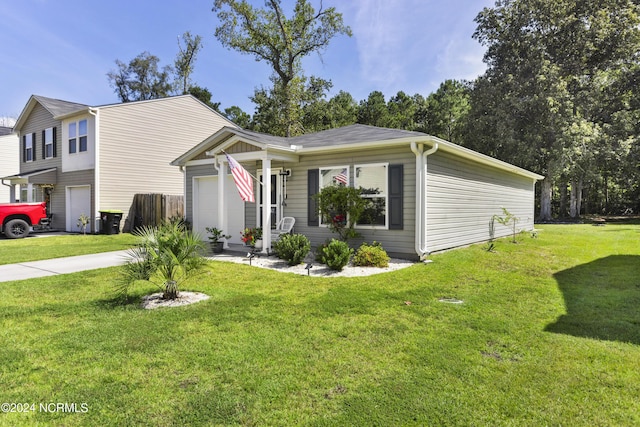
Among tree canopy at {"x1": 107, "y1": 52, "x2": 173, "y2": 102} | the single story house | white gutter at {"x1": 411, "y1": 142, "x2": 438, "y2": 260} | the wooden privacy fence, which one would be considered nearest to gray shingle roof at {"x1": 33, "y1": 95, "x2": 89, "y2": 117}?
the wooden privacy fence

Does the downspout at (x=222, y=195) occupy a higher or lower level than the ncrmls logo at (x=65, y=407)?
higher

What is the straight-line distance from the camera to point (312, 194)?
9.09 metres

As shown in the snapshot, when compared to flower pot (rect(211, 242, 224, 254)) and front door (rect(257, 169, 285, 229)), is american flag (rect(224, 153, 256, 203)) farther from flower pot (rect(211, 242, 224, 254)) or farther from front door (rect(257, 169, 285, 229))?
flower pot (rect(211, 242, 224, 254))

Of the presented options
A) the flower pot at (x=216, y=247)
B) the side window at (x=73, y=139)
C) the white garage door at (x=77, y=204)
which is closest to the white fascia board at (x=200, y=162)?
the flower pot at (x=216, y=247)

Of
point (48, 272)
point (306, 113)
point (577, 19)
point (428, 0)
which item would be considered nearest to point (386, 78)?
point (306, 113)

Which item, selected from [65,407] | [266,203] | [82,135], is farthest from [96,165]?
[65,407]

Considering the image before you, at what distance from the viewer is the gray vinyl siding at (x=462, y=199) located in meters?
8.23

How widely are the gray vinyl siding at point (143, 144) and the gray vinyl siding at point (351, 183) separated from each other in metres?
8.51

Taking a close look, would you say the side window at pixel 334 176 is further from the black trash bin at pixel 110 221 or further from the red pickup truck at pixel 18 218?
the red pickup truck at pixel 18 218

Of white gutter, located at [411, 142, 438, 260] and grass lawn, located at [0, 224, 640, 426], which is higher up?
white gutter, located at [411, 142, 438, 260]

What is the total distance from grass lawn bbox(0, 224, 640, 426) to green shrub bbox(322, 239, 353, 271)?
3.79 ft

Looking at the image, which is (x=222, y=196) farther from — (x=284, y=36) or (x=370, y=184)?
(x=284, y=36)

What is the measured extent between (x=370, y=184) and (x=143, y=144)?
11.4 m

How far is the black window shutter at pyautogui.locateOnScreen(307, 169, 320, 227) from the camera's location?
9.06 metres
